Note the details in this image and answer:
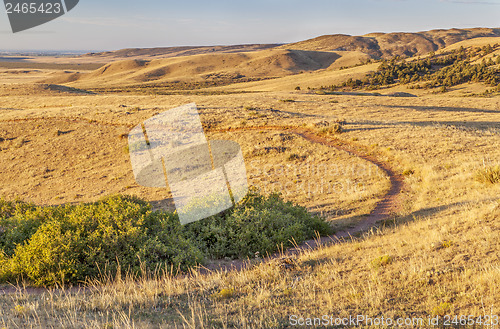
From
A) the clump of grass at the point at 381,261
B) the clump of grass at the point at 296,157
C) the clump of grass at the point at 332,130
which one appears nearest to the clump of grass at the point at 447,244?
the clump of grass at the point at 381,261

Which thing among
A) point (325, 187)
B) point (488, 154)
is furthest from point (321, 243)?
point (488, 154)

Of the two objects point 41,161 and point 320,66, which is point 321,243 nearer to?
point 41,161

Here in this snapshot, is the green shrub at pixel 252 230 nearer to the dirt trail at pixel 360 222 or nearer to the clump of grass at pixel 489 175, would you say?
the dirt trail at pixel 360 222

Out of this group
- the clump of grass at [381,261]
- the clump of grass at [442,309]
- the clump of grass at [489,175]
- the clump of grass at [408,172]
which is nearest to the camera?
the clump of grass at [442,309]

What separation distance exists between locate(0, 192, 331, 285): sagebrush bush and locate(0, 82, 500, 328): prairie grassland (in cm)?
48

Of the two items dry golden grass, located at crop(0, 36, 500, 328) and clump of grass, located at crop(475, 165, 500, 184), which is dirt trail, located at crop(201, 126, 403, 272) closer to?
dry golden grass, located at crop(0, 36, 500, 328)

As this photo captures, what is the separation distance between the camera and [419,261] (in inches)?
243

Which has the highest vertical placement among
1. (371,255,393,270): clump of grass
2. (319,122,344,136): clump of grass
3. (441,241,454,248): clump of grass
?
(319,122,344,136): clump of grass

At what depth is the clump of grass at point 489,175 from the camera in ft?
37.0

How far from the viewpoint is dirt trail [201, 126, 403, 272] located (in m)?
8.44

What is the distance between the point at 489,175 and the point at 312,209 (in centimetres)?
577

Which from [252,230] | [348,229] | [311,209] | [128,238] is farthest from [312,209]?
[128,238]

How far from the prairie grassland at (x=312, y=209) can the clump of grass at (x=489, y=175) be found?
0.33 m

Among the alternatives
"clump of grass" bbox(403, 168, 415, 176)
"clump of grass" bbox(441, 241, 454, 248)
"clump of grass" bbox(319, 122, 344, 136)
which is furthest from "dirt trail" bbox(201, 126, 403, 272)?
"clump of grass" bbox(441, 241, 454, 248)
